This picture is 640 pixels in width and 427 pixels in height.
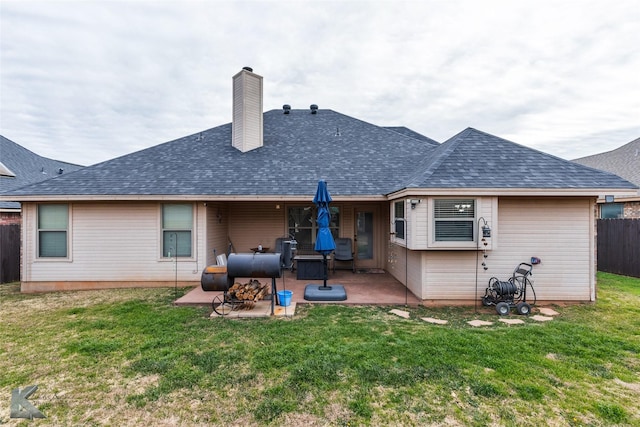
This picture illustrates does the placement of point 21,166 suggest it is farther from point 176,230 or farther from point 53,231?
point 176,230

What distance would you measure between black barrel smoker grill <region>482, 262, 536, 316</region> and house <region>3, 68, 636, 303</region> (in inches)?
8.0

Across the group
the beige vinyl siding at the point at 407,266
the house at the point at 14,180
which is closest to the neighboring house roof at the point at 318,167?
→ the beige vinyl siding at the point at 407,266

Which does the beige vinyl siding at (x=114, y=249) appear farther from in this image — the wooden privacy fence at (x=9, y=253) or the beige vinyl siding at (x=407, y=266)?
the beige vinyl siding at (x=407, y=266)

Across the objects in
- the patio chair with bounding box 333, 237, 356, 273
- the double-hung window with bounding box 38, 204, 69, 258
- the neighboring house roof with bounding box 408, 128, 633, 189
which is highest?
the neighboring house roof with bounding box 408, 128, 633, 189

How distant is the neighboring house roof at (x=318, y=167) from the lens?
19.5 ft

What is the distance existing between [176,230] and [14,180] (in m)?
10.4

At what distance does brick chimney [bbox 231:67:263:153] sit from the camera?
383 inches

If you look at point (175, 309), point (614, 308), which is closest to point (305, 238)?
point (175, 309)

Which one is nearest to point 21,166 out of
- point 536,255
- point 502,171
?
point 502,171

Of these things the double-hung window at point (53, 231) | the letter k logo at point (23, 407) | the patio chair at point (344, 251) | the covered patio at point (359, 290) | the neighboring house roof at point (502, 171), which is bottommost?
the covered patio at point (359, 290)

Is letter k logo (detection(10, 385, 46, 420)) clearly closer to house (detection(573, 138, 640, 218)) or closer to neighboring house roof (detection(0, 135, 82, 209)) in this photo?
neighboring house roof (detection(0, 135, 82, 209))

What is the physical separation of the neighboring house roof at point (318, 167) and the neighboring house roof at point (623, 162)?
10.0 metres

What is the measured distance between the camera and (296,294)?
6461mm

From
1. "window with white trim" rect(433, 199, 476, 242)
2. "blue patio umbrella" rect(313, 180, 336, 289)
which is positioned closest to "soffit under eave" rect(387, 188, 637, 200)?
"window with white trim" rect(433, 199, 476, 242)
